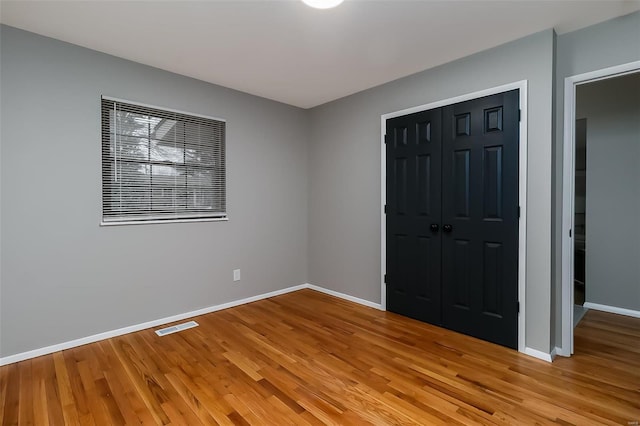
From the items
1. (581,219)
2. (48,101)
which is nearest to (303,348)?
(48,101)

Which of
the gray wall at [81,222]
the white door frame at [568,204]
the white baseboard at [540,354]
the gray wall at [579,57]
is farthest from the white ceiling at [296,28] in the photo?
the white baseboard at [540,354]

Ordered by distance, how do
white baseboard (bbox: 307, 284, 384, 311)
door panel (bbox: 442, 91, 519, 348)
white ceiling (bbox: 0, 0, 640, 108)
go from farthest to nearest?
white baseboard (bbox: 307, 284, 384, 311) < door panel (bbox: 442, 91, 519, 348) < white ceiling (bbox: 0, 0, 640, 108)

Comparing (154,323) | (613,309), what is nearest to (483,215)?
(613,309)

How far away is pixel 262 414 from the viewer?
1819 millimetres

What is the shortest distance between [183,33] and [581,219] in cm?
472

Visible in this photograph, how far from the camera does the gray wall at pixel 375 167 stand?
2.44 metres

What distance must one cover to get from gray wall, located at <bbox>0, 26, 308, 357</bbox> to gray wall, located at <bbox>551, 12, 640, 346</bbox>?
3121mm

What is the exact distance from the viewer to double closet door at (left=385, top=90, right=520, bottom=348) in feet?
8.53

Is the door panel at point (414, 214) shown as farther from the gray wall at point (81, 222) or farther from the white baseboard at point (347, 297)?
the gray wall at point (81, 222)

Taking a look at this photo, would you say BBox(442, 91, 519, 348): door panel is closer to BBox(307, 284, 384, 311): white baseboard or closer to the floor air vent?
BBox(307, 284, 384, 311): white baseboard

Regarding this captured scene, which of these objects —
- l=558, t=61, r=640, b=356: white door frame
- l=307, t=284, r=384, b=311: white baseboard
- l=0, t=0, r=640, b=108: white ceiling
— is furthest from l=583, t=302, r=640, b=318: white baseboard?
l=0, t=0, r=640, b=108: white ceiling

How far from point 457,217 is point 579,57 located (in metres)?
1.53

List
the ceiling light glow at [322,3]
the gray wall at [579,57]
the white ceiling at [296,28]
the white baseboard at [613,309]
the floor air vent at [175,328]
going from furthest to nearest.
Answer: the white baseboard at [613,309] < the floor air vent at [175,328] < the gray wall at [579,57] < the white ceiling at [296,28] < the ceiling light glow at [322,3]

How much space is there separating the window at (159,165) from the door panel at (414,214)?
1972mm
